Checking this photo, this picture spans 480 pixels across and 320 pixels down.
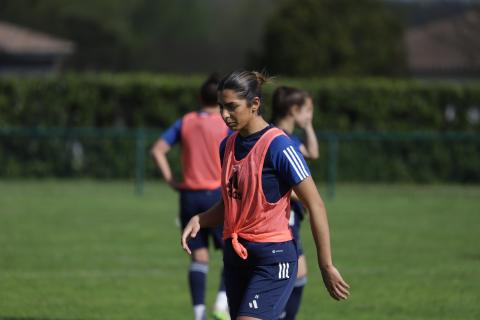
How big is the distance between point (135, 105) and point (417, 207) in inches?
394

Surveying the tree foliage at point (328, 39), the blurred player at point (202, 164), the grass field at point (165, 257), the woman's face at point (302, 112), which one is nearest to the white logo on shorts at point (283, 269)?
the woman's face at point (302, 112)

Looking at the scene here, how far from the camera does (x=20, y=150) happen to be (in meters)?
25.8

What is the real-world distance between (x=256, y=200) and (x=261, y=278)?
0.45 metres

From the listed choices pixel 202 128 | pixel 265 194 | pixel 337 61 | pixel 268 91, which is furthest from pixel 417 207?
pixel 337 61

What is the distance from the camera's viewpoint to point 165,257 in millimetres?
13883

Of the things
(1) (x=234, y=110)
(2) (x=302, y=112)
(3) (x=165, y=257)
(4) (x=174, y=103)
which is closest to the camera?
(1) (x=234, y=110)

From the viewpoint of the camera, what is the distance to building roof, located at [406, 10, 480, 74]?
42719 mm

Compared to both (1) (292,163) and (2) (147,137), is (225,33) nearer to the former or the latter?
(2) (147,137)

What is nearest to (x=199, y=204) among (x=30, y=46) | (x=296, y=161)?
(x=296, y=161)

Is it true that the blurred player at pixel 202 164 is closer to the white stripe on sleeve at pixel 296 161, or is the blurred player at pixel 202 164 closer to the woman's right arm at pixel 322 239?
the white stripe on sleeve at pixel 296 161

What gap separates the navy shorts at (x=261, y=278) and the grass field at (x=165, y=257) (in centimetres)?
356

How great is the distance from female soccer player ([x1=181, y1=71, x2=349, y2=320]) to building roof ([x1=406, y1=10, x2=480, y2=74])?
120ft

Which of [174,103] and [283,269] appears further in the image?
[174,103]

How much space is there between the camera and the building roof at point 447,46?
4272 cm
